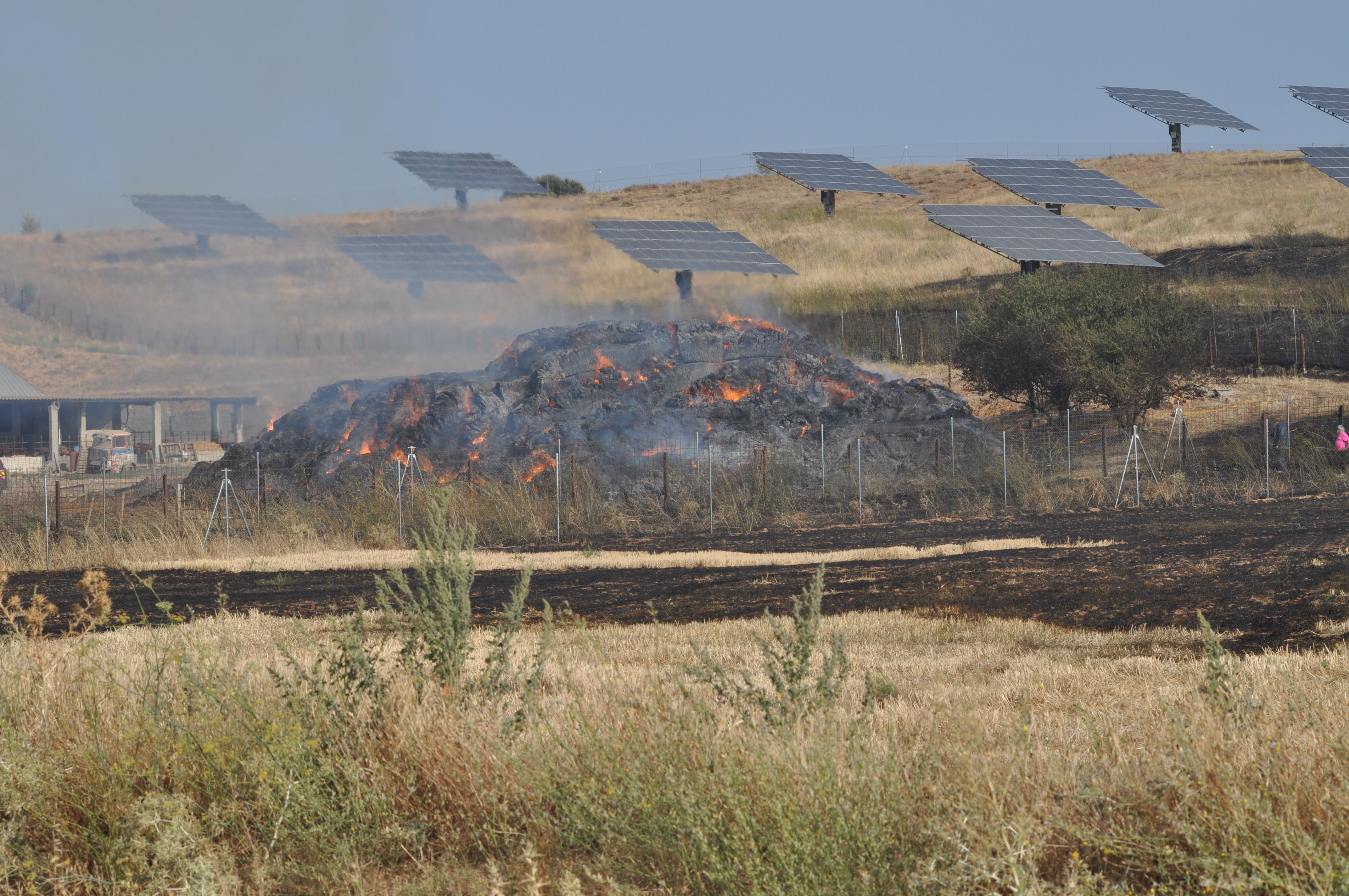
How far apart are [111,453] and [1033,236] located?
102ft

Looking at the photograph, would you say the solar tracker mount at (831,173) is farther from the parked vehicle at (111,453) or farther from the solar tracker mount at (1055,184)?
the parked vehicle at (111,453)

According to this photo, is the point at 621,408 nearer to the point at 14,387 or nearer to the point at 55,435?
the point at 55,435

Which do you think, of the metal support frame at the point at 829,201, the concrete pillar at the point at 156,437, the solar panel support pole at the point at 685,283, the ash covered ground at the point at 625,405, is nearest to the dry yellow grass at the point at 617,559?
the ash covered ground at the point at 625,405

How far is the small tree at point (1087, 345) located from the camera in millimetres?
29672

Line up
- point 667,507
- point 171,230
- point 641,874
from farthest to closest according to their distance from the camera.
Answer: point 171,230, point 667,507, point 641,874

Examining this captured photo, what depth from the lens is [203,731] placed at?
593cm

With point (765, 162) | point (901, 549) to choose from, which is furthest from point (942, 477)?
point (765, 162)

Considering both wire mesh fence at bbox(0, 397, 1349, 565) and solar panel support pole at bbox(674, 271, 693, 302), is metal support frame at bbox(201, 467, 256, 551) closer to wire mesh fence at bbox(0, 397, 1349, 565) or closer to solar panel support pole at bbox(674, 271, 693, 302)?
wire mesh fence at bbox(0, 397, 1349, 565)

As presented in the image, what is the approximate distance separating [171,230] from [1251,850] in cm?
8849

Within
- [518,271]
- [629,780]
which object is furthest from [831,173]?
[629,780]

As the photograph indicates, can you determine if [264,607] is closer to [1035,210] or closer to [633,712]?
[633,712]

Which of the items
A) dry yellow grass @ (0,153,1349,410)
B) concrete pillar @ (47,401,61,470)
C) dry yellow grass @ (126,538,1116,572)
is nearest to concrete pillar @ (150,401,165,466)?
concrete pillar @ (47,401,61,470)

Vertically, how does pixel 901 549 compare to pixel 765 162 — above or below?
below

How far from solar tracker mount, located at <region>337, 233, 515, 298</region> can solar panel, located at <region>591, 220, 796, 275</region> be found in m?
13.0
